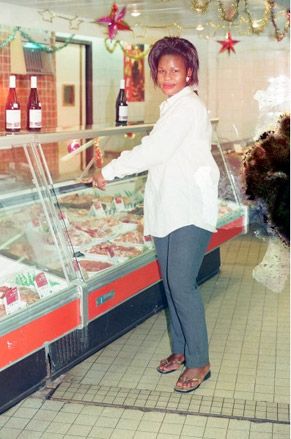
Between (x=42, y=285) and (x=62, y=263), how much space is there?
0.21m

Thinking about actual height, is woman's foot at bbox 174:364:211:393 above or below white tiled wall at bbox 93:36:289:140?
below

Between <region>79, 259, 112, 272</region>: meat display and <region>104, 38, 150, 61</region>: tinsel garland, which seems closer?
<region>79, 259, 112, 272</region>: meat display

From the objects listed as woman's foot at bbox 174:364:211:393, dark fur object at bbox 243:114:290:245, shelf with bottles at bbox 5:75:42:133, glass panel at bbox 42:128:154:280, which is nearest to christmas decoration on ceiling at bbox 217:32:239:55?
glass panel at bbox 42:128:154:280

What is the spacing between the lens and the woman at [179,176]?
3441mm

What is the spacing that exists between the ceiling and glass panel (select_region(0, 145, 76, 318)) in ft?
9.07

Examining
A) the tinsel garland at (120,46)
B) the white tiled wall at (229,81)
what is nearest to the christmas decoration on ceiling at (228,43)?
the white tiled wall at (229,81)

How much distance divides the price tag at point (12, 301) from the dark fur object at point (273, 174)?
1.59m

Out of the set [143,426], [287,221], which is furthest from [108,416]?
[287,221]

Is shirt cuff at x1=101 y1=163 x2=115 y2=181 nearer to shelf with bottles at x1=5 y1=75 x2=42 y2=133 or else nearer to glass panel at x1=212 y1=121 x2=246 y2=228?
shelf with bottles at x1=5 y1=75 x2=42 y2=133

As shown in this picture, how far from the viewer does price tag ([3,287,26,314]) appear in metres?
3.32

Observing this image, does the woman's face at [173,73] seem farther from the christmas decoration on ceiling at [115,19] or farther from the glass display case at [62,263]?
the christmas decoration on ceiling at [115,19]

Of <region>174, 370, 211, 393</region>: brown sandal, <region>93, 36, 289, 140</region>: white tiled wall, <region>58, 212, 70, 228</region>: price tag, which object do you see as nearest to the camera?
<region>174, 370, 211, 393</region>: brown sandal

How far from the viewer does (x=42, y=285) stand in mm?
3582

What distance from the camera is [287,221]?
6.86ft
